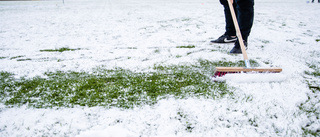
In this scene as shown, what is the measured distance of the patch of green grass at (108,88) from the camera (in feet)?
3.75

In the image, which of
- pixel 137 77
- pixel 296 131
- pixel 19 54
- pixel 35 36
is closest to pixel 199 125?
pixel 296 131

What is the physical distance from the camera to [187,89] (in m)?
1.27

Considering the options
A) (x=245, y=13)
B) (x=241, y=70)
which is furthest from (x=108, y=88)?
(x=245, y=13)

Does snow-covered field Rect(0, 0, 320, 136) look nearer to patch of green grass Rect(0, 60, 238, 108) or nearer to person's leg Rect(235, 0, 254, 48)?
patch of green grass Rect(0, 60, 238, 108)

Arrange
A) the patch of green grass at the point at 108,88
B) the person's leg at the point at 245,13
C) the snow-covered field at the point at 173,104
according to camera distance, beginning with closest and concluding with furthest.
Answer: the snow-covered field at the point at 173,104, the patch of green grass at the point at 108,88, the person's leg at the point at 245,13

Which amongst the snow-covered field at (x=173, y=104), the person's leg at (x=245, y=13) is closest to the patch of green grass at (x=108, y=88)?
the snow-covered field at (x=173, y=104)

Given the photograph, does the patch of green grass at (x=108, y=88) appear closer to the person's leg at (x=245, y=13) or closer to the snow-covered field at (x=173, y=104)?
the snow-covered field at (x=173, y=104)

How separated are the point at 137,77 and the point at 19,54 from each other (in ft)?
5.29

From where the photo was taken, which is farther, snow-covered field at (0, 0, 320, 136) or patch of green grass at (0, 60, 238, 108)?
patch of green grass at (0, 60, 238, 108)

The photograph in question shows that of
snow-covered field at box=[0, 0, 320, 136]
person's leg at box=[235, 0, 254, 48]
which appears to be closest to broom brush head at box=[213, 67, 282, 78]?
snow-covered field at box=[0, 0, 320, 136]

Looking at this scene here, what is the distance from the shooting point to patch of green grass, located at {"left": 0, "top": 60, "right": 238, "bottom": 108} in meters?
1.14

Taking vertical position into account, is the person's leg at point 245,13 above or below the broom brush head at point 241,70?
above

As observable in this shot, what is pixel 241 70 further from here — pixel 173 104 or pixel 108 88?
pixel 108 88

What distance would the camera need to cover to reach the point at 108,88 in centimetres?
128
